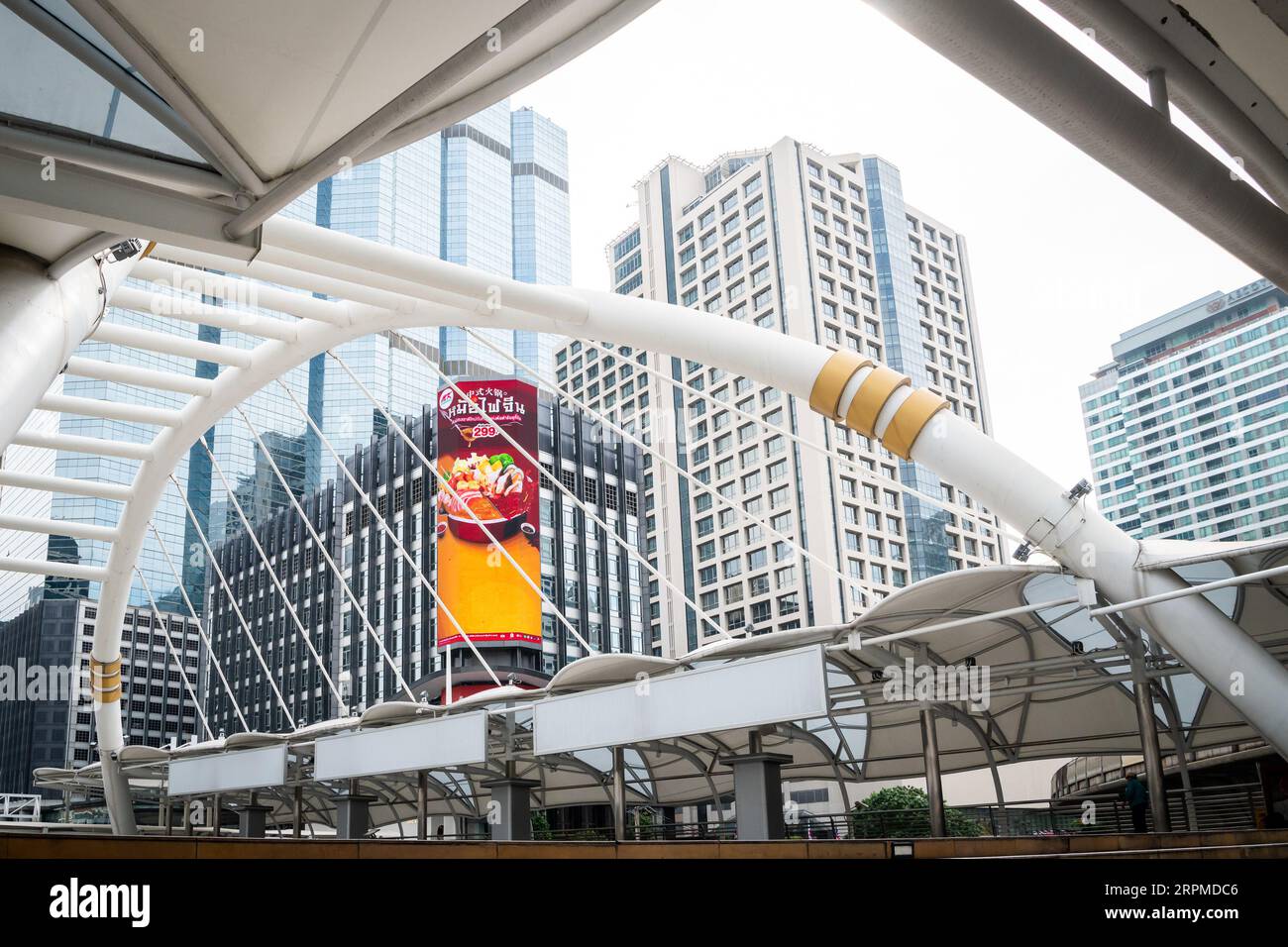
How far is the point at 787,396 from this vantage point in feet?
273

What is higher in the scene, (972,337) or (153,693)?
(972,337)

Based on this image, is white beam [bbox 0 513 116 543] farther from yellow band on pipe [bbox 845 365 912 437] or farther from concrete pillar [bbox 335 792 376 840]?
yellow band on pipe [bbox 845 365 912 437]

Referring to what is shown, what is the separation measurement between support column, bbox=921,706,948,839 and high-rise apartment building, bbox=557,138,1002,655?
55.4m

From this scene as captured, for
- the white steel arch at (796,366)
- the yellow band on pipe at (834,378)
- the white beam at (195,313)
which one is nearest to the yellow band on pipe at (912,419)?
the white steel arch at (796,366)

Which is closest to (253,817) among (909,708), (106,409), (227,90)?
(106,409)

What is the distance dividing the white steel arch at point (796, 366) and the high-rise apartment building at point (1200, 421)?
86650 millimetres

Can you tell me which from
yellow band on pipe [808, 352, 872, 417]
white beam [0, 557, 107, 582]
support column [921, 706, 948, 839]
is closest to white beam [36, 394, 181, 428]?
white beam [0, 557, 107, 582]

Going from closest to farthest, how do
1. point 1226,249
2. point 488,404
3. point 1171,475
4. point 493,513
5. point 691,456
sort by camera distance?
point 1226,249 → point 493,513 → point 488,404 → point 691,456 → point 1171,475

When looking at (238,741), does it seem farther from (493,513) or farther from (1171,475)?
(1171,475)

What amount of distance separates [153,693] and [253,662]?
405 inches

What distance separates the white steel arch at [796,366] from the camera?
12891 millimetres

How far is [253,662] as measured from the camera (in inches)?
4208

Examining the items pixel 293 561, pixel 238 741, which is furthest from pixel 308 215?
pixel 238 741

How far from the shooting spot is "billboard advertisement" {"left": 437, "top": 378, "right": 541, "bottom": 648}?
54.5 metres
